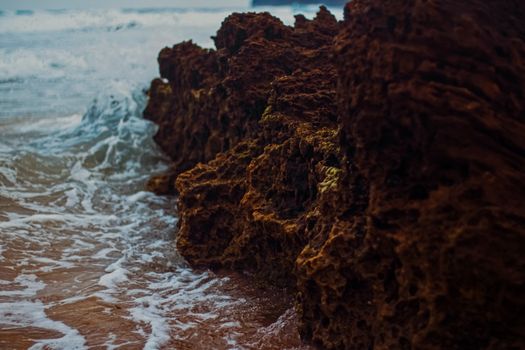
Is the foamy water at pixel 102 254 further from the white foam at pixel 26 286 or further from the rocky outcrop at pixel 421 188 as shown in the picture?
the rocky outcrop at pixel 421 188

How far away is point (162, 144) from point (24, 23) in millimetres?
35332

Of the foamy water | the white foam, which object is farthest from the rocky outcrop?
the white foam

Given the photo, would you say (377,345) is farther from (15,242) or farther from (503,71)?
(15,242)

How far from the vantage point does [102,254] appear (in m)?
5.10

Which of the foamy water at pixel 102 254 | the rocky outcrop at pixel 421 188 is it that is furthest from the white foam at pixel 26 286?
the rocky outcrop at pixel 421 188

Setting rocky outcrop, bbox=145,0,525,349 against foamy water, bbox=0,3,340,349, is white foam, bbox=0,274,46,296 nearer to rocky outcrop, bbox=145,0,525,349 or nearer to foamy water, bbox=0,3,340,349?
foamy water, bbox=0,3,340,349

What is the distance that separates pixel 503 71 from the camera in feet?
9.01

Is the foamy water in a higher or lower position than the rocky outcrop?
lower

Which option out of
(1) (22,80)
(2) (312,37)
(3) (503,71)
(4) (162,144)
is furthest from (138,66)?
(3) (503,71)

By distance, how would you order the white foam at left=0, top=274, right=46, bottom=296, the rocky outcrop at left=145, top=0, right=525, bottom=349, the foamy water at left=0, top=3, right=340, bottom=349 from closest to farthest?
the rocky outcrop at left=145, top=0, right=525, bottom=349, the foamy water at left=0, top=3, right=340, bottom=349, the white foam at left=0, top=274, right=46, bottom=296

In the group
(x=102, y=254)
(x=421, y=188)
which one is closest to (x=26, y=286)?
(x=102, y=254)

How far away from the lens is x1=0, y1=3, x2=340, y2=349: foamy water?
3.56m

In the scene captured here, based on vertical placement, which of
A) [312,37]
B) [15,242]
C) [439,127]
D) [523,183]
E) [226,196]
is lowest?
[15,242]

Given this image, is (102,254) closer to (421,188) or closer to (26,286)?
(26,286)
